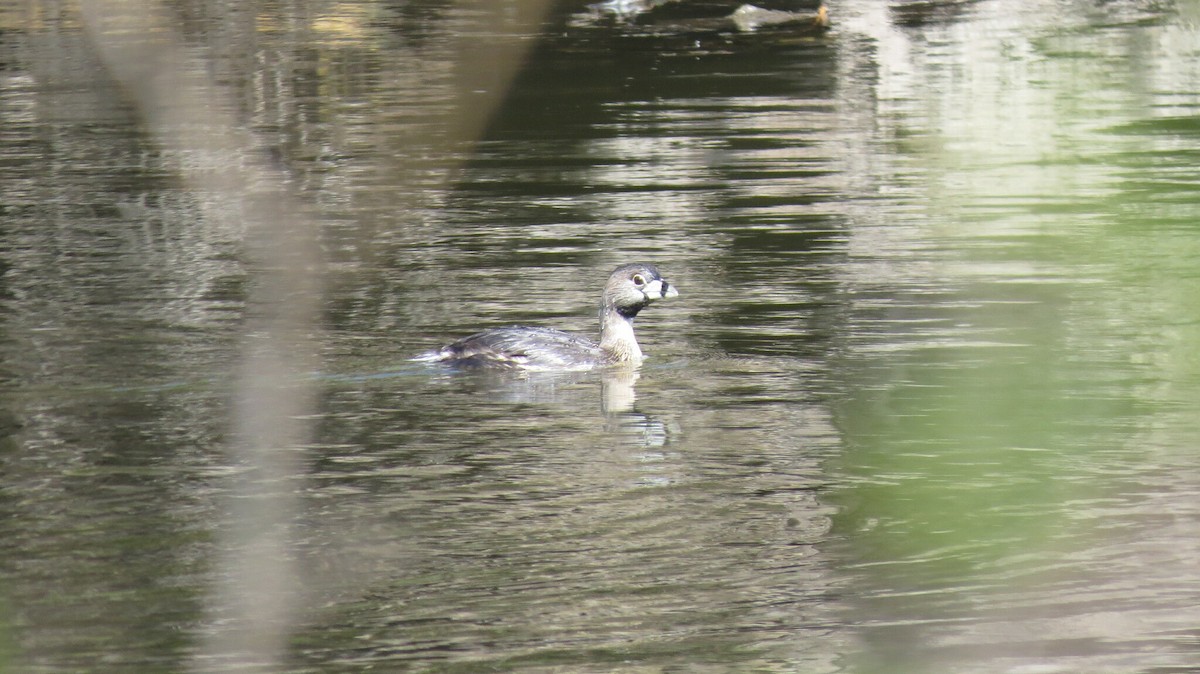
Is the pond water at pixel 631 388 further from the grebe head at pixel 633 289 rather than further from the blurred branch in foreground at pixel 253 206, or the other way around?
the grebe head at pixel 633 289

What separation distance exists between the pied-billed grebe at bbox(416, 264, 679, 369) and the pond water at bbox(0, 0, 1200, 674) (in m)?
0.16

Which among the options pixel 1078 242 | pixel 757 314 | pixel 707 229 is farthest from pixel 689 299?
pixel 1078 242

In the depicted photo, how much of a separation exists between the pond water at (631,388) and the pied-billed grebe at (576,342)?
163mm

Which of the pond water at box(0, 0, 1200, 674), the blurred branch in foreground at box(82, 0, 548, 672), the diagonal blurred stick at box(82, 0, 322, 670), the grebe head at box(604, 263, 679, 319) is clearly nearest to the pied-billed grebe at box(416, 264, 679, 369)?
the grebe head at box(604, 263, 679, 319)

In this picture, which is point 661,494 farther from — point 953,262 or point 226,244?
point 226,244

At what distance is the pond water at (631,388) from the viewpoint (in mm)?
2855

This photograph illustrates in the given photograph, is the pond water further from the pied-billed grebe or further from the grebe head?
the grebe head

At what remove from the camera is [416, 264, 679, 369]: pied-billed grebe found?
1061 cm

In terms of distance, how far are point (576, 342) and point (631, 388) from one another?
67 cm

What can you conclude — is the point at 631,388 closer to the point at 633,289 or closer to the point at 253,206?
the point at 633,289

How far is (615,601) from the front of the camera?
6316mm

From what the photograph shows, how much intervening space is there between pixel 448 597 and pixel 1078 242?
4030 mm

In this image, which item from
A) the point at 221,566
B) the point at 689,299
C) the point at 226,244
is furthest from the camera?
the point at 226,244

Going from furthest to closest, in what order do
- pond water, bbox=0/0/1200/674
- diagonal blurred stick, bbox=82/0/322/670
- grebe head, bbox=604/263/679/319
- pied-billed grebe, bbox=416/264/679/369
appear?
grebe head, bbox=604/263/679/319, pied-billed grebe, bbox=416/264/679/369, pond water, bbox=0/0/1200/674, diagonal blurred stick, bbox=82/0/322/670
